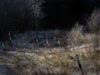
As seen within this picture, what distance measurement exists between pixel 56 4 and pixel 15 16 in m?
8.32

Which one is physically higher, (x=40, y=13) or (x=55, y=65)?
(x=40, y=13)

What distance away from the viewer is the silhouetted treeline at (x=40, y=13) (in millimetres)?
12672

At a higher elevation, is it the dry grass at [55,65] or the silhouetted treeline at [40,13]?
the silhouetted treeline at [40,13]

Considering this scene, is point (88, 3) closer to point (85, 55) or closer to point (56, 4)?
point (56, 4)

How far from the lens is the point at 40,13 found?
16.1 m

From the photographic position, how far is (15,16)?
13.8m

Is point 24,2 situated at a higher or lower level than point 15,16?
higher

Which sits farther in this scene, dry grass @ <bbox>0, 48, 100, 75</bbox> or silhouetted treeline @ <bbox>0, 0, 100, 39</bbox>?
silhouetted treeline @ <bbox>0, 0, 100, 39</bbox>

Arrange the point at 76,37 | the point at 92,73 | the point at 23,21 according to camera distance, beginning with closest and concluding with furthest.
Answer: the point at 92,73 → the point at 76,37 → the point at 23,21

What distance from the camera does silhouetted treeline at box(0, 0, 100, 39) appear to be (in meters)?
12.7

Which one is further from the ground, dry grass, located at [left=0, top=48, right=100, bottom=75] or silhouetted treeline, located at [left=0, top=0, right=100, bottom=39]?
silhouetted treeline, located at [left=0, top=0, right=100, bottom=39]

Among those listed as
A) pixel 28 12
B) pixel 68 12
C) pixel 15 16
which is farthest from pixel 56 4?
pixel 15 16

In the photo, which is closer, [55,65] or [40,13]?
[55,65]

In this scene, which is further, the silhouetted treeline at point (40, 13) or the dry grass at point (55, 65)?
the silhouetted treeline at point (40, 13)
